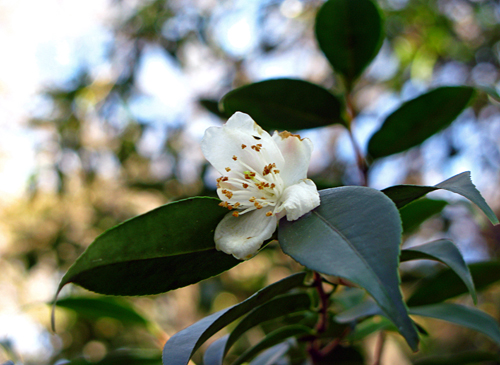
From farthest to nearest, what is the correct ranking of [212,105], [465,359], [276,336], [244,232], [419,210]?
[212,105]
[465,359]
[419,210]
[276,336]
[244,232]

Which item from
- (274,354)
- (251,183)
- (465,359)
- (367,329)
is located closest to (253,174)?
(251,183)

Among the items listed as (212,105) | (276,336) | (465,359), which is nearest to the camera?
(276,336)

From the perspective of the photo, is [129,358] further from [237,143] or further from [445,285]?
[445,285]

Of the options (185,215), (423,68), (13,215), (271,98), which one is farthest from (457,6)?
(13,215)

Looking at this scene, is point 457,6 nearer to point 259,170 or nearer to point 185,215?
point 259,170

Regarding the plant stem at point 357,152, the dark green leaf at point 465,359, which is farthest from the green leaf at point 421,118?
the dark green leaf at point 465,359

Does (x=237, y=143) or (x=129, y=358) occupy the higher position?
(x=237, y=143)

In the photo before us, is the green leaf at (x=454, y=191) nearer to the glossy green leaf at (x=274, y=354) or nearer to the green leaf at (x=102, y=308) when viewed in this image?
the glossy green leaf at (x=274, y=354)

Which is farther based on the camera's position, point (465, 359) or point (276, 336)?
point (465, 359)
